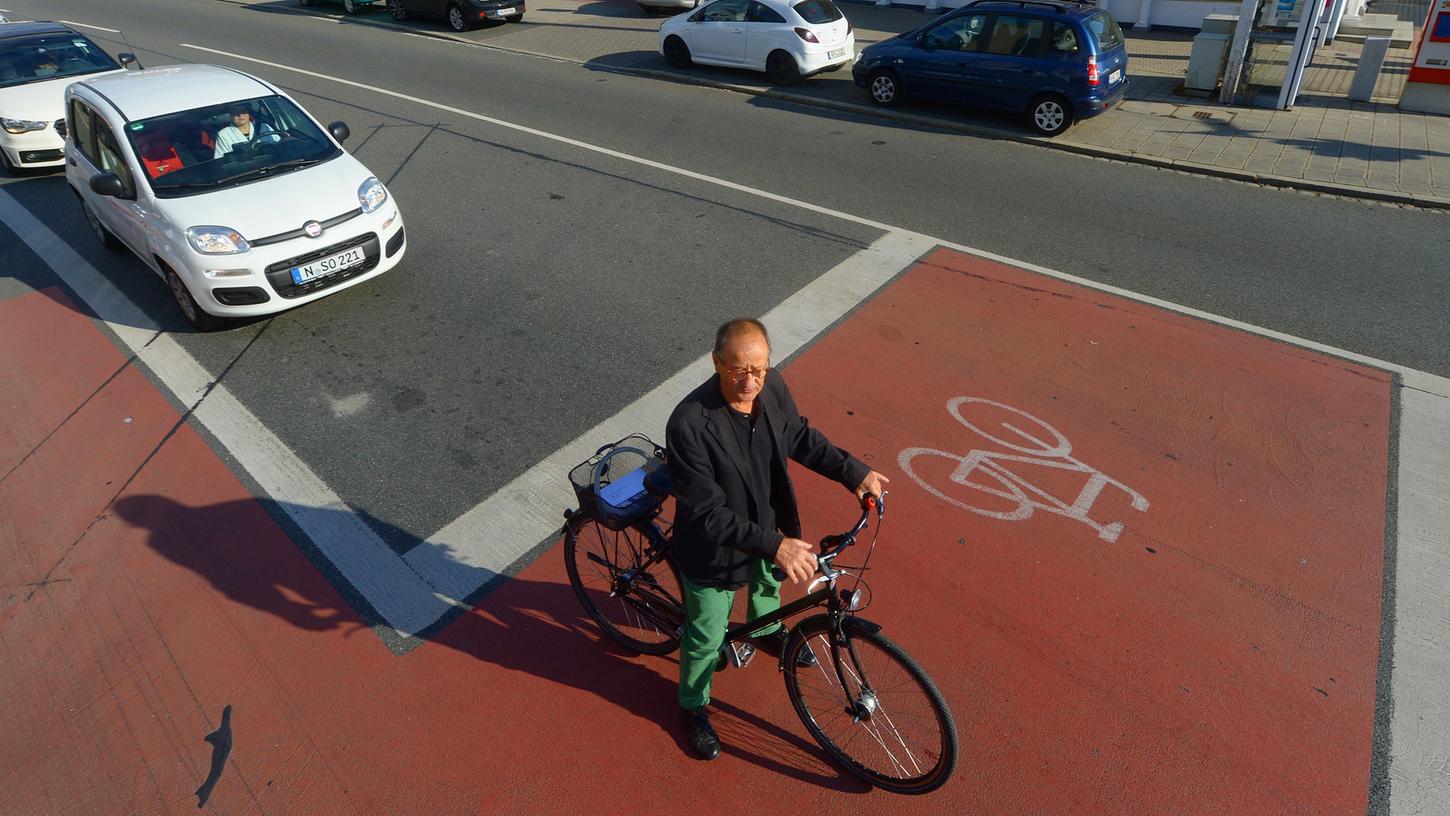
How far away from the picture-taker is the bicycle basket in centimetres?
370

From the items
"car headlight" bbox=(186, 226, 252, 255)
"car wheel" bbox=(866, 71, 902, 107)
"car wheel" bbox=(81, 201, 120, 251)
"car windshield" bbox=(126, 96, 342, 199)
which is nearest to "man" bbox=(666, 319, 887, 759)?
"car headlight" bbox=(186, 226, 252, 255)

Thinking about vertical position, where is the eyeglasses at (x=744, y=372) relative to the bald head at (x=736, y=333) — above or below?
below

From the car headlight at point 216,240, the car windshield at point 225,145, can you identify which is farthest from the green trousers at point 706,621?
the car windshield at point 225,145

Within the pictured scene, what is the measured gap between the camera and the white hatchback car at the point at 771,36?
14344 millimetres

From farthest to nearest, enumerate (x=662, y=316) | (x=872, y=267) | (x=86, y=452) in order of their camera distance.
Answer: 1. (x=872, y=267)
2. (x=662, y=316)
3. (x=86, y=452)

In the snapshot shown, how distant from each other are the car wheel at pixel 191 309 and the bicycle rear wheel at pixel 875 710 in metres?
6.04

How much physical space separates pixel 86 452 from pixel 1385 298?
10.2m

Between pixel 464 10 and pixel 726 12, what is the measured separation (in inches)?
319

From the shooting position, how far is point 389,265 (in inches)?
298

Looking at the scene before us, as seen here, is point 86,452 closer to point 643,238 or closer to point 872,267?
point 643,238

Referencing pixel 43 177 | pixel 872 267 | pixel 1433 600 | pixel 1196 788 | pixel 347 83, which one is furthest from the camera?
pixel 347 83

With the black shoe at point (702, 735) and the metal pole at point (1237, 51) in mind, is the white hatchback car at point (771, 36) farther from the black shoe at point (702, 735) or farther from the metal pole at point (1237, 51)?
the black shoe at point (702, 735)


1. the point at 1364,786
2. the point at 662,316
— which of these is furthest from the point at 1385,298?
the point at 662,316

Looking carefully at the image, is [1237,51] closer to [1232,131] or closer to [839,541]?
[1232,131]
